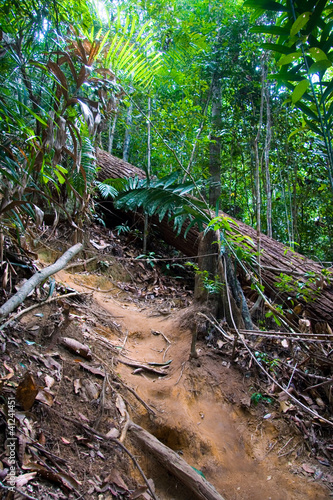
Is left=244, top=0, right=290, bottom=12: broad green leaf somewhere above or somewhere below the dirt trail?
above

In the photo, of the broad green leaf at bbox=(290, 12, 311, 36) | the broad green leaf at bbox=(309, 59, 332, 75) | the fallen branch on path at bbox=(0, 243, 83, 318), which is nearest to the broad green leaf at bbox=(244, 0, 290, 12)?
the broad green leaf at bbox=(290, 12, 311, 36)

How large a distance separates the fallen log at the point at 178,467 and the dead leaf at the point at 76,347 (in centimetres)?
52

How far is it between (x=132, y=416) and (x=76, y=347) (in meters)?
0.56

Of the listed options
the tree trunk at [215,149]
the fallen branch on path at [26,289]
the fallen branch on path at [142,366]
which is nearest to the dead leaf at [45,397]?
the fallen branch on path at [26,289]

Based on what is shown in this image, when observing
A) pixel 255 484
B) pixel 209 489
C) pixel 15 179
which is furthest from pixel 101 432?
pixel 15 179

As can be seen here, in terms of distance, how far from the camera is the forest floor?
1.32 metres

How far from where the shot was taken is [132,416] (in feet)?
6.11

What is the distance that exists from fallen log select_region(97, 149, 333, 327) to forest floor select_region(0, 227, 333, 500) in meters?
0.96

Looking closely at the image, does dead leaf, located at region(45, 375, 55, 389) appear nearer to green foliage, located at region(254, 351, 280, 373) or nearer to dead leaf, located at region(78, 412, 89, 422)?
dead leaf, located at region(78, 412, 89, 422)

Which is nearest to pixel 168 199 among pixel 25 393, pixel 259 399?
pixel 259 399

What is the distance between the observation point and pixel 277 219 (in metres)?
5.85

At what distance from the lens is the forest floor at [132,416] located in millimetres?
1323

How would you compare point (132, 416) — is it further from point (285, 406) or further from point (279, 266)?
point (279, 266)

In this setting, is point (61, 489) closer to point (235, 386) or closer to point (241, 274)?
point (235, 386)
